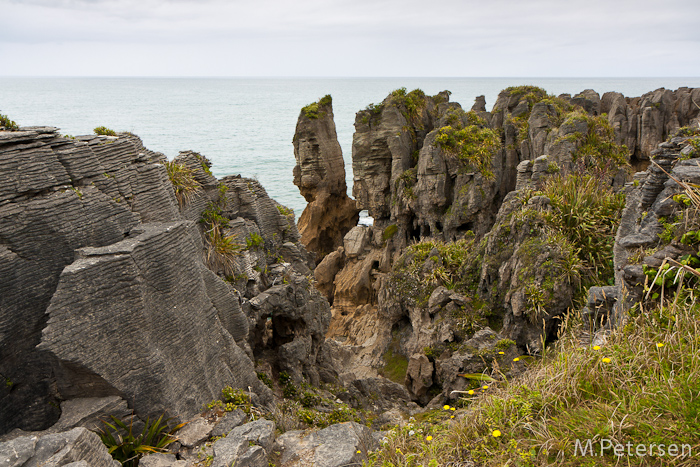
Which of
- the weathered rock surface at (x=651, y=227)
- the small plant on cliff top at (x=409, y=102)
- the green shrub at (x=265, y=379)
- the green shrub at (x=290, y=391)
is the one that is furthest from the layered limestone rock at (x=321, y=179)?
the weathered rock surface at (x=651, y=227)

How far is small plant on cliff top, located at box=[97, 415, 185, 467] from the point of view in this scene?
7.62 meters

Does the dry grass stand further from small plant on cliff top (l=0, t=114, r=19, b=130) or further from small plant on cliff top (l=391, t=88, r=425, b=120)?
small plant on cliff top (l=391, t=88, r=425, b=120)

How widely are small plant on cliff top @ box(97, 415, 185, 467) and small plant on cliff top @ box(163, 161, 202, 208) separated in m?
6.02

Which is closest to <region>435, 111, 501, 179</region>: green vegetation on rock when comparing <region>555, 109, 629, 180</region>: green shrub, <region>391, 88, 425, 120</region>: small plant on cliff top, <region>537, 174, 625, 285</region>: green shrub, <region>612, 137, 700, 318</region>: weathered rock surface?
<region>555, 109, 629, 180</region>: green shrub

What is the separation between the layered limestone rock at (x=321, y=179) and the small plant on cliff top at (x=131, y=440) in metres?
27.0

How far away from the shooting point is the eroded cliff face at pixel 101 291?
783 cm

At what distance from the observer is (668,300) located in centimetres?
607

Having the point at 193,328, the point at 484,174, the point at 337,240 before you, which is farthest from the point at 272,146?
the point at 193,328

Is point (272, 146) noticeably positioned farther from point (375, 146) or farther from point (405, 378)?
point (405, 378)

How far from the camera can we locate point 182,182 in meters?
12.2

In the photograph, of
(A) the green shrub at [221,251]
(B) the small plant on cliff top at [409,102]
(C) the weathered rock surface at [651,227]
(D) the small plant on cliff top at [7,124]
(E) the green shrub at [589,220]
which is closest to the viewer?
(C) the weathered rock surface at [651,227]

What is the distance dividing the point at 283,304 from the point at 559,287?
323 inches

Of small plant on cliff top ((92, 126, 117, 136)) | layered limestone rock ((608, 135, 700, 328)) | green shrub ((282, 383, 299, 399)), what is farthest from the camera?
green shrub ((282, 383, 299, 399))

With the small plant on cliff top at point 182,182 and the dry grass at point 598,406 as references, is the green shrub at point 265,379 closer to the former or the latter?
the small plant on cliff top at point 182,182
